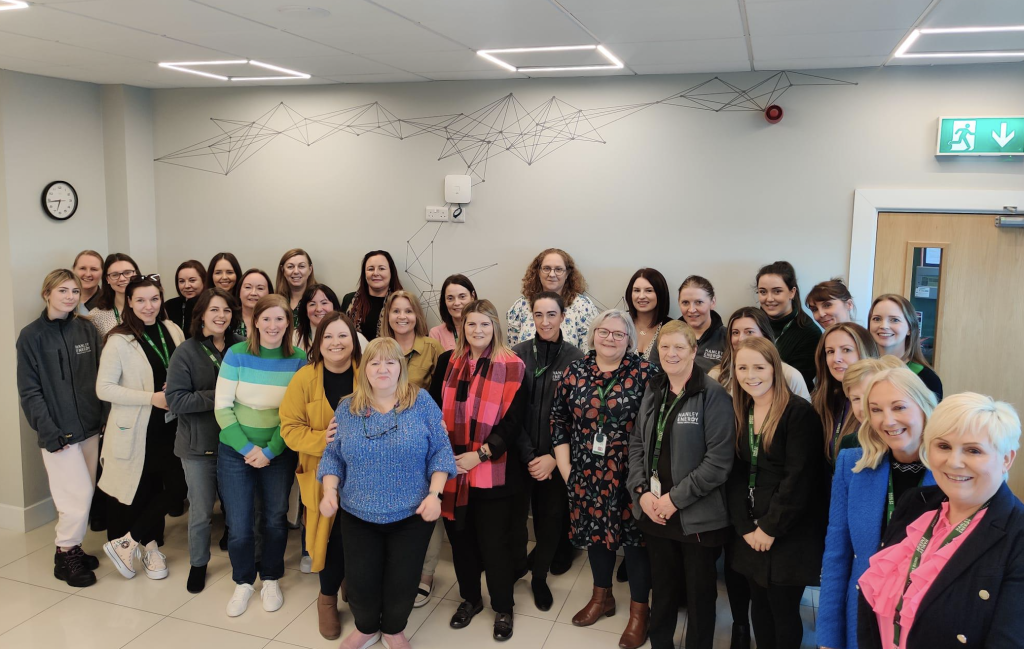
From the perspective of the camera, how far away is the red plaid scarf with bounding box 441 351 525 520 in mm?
3488

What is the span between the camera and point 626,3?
285cm

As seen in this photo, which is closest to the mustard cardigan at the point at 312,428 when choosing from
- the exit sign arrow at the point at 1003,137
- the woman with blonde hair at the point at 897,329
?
the woman with blonde hair at the point at 897,329

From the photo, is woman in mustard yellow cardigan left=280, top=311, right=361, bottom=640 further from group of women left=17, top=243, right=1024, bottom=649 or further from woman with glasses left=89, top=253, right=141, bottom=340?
woman with glasses left=89, top=253, right=141, bottom=340

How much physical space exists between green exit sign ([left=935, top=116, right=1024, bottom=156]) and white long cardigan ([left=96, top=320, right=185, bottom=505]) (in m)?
4.65

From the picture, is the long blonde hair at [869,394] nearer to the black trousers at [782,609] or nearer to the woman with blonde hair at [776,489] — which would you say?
the woman with blonde hair at [776,489]

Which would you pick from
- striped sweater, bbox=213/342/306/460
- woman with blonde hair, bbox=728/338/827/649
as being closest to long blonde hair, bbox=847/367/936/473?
woman with blonde hair, bbox=728/338/827/649

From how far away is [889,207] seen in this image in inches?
168

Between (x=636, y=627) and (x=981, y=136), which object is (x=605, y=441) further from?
(x=981, y=136)

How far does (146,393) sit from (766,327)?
328cm

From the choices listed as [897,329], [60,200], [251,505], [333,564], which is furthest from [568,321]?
[60,200]

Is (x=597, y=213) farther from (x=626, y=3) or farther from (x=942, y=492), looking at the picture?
(x=942, y=492)

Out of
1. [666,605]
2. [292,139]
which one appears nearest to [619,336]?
[666,605]

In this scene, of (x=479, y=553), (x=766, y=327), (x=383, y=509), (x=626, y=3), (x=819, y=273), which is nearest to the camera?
(x=626, y=3)

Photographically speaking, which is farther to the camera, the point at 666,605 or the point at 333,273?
the point at 333,273
